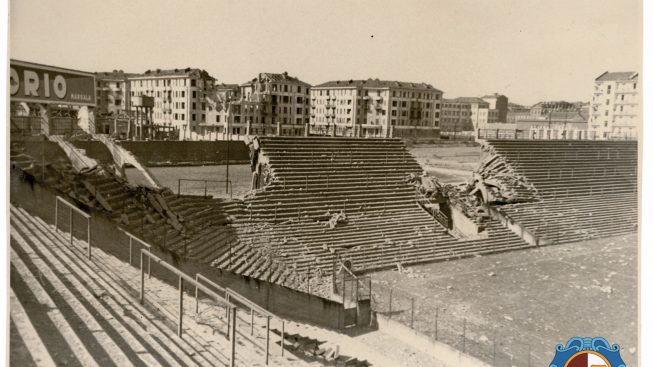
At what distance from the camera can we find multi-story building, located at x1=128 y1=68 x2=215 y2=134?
23302 mm

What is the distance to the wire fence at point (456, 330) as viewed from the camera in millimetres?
11195

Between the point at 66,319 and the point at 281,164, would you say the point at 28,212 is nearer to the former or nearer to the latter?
the point at 66,319

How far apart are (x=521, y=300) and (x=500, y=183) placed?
33.3 ft

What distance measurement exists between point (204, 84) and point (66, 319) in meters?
20.9

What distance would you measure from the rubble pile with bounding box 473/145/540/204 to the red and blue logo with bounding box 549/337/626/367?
44.1ft

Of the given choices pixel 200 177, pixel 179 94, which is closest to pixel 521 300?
pixel 200 177

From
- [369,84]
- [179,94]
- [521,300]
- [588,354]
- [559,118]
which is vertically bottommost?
[521,300]

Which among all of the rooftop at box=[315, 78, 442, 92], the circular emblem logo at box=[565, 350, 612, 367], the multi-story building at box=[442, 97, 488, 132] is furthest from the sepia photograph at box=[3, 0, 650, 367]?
the multi-story building at box=[442, 97, 488, 132]

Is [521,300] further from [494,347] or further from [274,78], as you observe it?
[274,78]

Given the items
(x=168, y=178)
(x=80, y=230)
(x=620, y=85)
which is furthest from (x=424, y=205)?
(x=80, y=230)

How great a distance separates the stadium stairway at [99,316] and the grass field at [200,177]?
352 inches

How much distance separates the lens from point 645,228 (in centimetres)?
1066

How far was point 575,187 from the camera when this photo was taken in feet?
80.2

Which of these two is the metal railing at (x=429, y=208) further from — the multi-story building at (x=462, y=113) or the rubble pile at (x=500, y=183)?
the multi-story building at (x=462, y=113)
